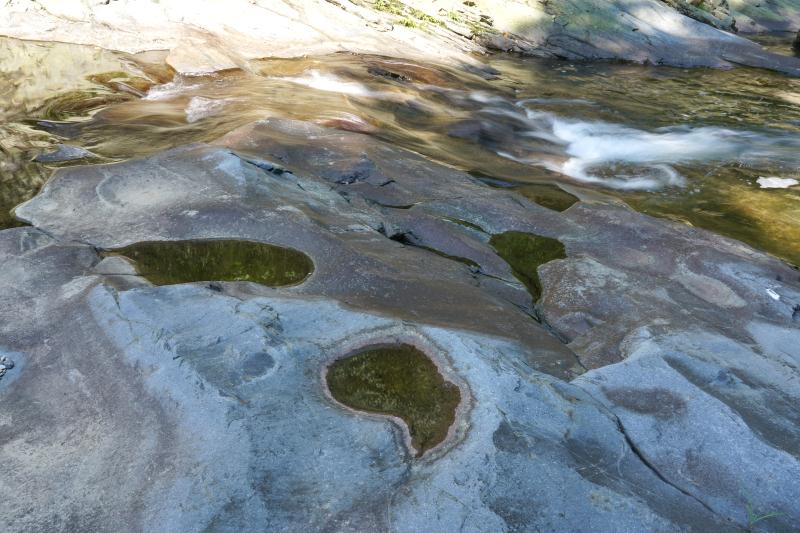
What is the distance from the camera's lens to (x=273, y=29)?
14.1m

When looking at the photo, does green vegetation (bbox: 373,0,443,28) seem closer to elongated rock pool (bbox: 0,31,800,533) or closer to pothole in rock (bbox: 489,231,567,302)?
elongated rock pool (bbox: 0,31,800,533)

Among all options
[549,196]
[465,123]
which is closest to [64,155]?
[549,196]

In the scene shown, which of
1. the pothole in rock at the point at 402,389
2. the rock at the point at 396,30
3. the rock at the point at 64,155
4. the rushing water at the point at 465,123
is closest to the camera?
the pothole in rock at the point at 402,389

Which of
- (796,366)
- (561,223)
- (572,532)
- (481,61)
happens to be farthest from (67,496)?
(481,61)

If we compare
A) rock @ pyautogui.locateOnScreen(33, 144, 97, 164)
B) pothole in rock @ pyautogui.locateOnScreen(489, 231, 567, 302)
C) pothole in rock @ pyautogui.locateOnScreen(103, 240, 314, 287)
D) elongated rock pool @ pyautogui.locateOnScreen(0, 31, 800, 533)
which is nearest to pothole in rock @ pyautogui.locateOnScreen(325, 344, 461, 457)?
elongated rock pool @ pyautogui.locateOnScreen(0, 31, 800, 533)

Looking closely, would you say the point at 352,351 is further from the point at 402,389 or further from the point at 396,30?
the point at 396,30

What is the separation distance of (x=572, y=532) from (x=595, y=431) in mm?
751

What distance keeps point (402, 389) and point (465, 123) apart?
25.3ft

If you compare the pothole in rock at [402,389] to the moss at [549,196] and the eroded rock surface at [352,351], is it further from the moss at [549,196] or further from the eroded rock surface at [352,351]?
the moss at [549,196]

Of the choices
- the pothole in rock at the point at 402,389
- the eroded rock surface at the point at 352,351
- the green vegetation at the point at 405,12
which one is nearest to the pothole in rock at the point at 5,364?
the eroded rock surface at the point at 352,351

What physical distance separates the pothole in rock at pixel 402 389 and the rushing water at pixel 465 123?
3.51 m

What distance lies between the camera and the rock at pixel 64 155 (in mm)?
6625

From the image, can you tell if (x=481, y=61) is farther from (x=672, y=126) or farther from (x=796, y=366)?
(x=796, y=366)

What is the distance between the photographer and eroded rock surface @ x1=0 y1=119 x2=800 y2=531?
283cm
